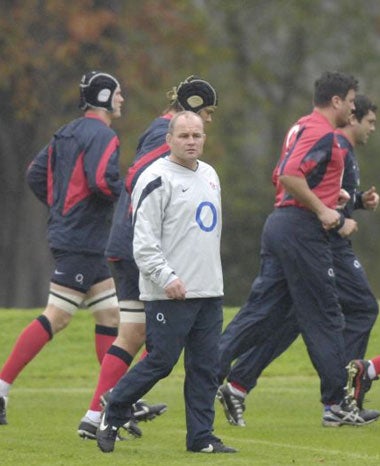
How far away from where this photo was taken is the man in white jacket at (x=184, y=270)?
918 cm

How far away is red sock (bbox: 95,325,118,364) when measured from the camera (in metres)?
11.5

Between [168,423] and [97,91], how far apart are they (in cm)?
217

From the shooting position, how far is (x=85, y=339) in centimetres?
1602

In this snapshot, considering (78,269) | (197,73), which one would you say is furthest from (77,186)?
(197,73)

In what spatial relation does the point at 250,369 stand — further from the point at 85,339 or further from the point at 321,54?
the point at 321,54

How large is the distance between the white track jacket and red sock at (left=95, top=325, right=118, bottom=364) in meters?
2.23

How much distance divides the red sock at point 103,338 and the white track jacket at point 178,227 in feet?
7.32

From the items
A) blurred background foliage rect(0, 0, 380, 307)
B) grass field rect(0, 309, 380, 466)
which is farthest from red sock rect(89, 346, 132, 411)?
blurred background foliage rect(0, 0, 380, 307)

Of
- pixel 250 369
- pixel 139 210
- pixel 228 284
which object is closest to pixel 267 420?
pixel 250 369

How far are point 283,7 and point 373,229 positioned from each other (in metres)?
5.11

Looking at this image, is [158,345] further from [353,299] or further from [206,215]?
[353,299]

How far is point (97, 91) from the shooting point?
11.3m

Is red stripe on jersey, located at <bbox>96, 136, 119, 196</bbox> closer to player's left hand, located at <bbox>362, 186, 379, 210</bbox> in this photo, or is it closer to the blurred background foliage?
player's left hand, located at <bbox>362, 186, 379, 210</bbox>

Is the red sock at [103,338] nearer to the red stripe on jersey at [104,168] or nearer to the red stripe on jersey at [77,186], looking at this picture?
the red stripe on jersey at [77,186]
